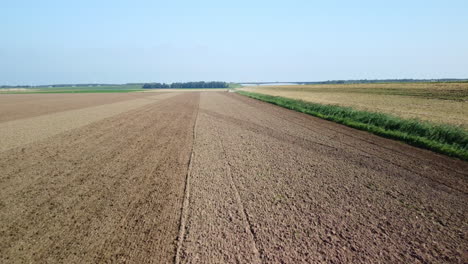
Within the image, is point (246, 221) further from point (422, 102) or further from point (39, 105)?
point (39, 105)

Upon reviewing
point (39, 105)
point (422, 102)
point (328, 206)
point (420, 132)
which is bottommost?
point (39, 105)

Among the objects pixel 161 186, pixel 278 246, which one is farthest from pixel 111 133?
pixel 278 246

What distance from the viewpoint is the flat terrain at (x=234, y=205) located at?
360 cm

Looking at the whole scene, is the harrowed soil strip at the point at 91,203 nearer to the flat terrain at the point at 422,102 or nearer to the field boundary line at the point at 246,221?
the field boundary line at the point at 246,221

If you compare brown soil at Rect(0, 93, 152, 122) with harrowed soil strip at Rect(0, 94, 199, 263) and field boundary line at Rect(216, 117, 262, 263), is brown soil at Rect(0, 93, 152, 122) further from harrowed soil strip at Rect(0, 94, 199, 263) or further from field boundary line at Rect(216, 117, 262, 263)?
field boundary line at Rect(216, 117, 262, 263)

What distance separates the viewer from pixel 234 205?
16.4 feet

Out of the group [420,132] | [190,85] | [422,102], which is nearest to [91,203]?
[420,132]

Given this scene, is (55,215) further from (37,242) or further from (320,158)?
(320,158)

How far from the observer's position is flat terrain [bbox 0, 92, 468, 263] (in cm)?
360

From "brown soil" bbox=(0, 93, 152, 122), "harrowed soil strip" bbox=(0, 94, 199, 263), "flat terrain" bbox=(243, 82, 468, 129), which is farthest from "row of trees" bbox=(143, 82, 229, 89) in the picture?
"harrowed soil strip" bbox=(0, 94, 199, 263)

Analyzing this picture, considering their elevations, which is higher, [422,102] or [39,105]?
[422,102]

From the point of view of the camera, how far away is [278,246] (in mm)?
3670

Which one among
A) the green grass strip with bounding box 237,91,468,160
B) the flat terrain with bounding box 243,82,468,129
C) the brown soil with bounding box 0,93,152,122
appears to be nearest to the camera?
the green grass strip with bounding box 237,91,468,160

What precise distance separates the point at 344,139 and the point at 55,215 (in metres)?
10.9
